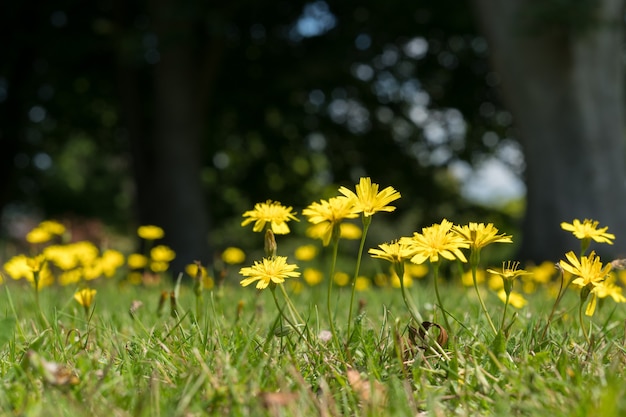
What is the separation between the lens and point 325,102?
31.4ft

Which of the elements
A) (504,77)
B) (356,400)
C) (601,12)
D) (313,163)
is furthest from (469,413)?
(313,163)

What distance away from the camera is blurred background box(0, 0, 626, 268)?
6949 mm

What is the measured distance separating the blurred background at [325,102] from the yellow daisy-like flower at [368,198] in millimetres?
4961

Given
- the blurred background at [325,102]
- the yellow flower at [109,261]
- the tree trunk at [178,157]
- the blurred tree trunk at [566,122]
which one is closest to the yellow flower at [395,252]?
the yellow flower at [109,261]

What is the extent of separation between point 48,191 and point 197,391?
1484 cm

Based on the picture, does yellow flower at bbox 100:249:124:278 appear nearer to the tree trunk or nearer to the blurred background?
the blurred background

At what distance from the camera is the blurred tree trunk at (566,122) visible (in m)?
6.88

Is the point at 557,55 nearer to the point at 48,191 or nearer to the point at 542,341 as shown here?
the point at 542,341

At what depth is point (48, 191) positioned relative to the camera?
15.1 m

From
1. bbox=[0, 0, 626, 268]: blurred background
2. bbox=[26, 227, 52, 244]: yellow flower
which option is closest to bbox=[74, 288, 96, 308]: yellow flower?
bbox=[26, 227, 52, 244]: yellow flower

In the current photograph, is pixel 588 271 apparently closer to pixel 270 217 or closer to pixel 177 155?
pixel 270 217

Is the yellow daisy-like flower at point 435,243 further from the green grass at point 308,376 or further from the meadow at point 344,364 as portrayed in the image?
the green grass at point 308,376

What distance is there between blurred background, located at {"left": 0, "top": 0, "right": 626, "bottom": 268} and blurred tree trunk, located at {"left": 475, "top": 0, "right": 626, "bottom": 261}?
0.6 inches

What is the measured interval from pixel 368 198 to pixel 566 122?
19.5ft
